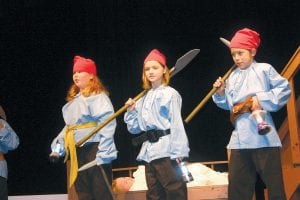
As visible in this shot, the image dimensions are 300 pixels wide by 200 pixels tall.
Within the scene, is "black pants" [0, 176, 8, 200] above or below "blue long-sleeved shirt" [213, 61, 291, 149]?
below

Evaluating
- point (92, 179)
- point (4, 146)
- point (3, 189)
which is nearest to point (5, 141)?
point (4, 146)

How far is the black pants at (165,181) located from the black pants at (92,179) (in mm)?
354

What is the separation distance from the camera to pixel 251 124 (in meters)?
3.78

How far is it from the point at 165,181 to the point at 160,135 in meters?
0.31

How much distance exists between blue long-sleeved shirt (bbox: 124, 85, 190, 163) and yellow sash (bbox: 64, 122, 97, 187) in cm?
43

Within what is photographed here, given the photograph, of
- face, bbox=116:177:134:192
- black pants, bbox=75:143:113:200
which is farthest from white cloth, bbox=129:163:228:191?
black pants, bbox=75:143:113:200

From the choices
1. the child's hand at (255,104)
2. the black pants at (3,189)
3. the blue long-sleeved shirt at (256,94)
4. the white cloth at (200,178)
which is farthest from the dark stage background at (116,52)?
the child's hand at (255,104)

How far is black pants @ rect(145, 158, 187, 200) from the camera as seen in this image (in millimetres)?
3842

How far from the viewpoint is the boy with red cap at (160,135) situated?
387cm

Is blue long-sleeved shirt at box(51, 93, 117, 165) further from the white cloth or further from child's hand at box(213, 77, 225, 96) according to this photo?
child's hand at box(213, 77, 225, 96)

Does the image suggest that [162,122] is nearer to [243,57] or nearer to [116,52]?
[243,57]

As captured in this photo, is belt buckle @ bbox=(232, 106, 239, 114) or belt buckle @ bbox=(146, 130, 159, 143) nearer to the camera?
belt buckle @ bbox=(232, 106, 239, 114)

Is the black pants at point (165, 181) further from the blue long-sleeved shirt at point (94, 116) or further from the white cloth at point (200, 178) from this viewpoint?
the white cloth at point (200, 178)

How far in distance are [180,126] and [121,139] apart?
6.24 ft
